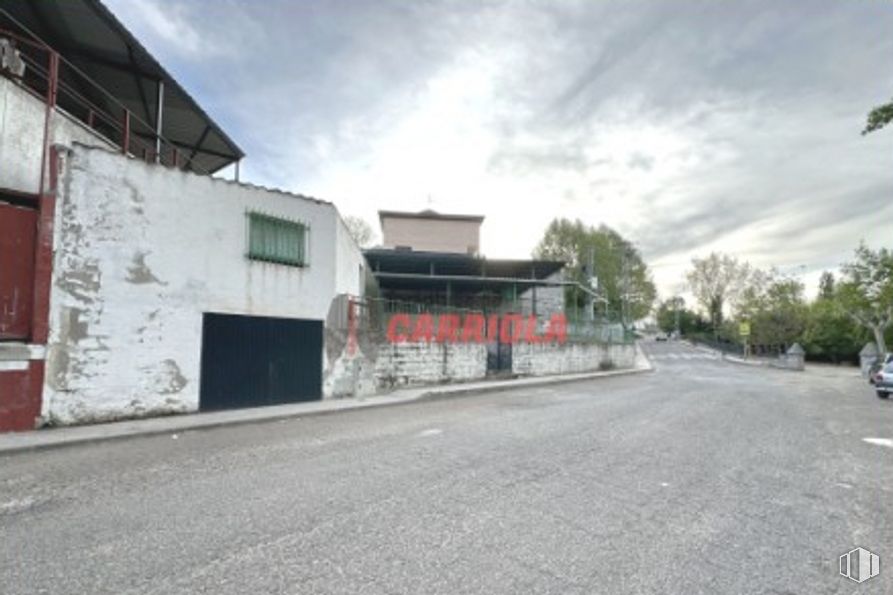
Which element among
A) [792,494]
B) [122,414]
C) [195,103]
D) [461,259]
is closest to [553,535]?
[792,494]

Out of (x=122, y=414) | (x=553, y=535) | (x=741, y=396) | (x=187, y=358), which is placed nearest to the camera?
(x=553, y=535)

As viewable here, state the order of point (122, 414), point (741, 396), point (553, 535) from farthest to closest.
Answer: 1. point (741, 396)
2. point (122, 414)
3. point (553, 535)

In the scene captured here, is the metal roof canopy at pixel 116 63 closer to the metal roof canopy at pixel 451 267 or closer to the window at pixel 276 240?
the window at pixel 276 240

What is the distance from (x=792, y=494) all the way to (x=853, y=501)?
0.55 metres

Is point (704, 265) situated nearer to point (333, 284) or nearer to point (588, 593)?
point (333, 284)

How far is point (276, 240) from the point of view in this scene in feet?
39.9

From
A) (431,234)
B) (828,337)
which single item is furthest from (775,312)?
(431,234)

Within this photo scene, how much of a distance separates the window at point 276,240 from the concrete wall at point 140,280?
20cm

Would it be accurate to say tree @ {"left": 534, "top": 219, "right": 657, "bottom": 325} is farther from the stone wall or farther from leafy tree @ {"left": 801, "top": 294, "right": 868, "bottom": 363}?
the stone wall

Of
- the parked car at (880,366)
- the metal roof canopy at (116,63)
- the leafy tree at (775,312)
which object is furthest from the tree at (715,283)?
the metal roof canopy at (116,63)

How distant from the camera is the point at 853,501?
5348 mm

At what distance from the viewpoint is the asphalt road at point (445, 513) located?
3426mm

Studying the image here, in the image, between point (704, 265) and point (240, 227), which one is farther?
point (704, 265)

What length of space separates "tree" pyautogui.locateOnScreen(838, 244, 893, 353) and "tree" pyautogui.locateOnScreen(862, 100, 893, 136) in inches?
669
